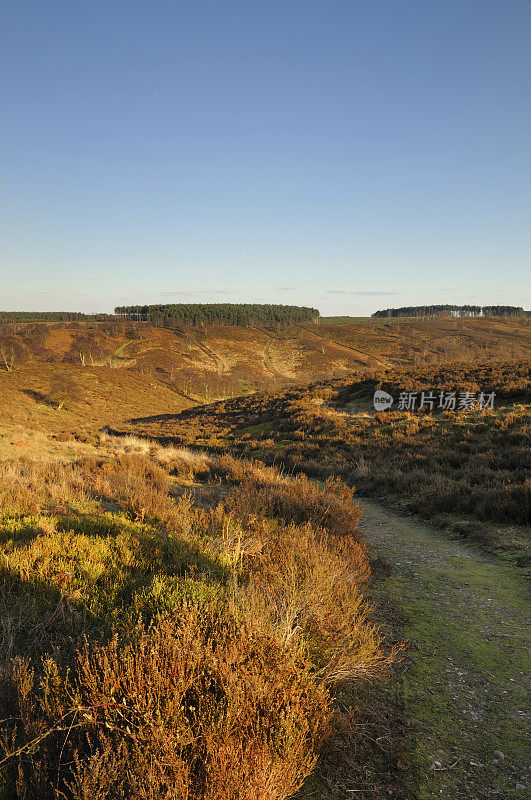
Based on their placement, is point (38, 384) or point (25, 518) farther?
point (38, 384)

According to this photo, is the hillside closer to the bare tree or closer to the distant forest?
the bare tree

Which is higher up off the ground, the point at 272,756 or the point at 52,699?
the point at 52,699

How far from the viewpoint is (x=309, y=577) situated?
4.23 meters

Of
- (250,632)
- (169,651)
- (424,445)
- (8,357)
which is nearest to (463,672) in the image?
(250,632)

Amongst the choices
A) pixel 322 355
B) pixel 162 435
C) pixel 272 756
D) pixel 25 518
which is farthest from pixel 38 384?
pixel 322 355

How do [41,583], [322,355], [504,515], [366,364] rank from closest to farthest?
[41,583] → [504,515] → [366,364] → [322,355]

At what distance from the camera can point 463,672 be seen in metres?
3.85

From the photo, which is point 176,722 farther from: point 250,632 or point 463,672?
point 463,672

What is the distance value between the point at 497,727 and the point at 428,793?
3.27 feet

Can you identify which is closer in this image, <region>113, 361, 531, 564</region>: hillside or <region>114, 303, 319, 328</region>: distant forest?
<region>113, 361, 531, 564</region>: hillside

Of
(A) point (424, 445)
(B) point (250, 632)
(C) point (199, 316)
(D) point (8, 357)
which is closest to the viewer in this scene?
(B) point (250, 632)

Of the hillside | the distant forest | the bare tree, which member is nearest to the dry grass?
the hillside

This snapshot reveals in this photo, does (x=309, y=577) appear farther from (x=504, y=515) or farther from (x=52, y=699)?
(x=504, y=515)

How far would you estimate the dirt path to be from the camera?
276cm
